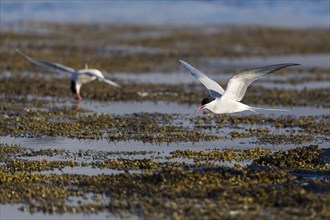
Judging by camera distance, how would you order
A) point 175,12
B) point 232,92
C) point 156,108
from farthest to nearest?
1. point 175,12
2. point 156,108
3. point 232,92

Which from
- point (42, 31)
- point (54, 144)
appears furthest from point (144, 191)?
point (42, 31)

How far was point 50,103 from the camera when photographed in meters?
20.1

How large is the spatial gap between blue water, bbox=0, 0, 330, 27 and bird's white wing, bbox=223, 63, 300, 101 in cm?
3575

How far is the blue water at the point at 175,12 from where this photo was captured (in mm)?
55656

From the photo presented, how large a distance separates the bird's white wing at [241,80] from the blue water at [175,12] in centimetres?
3575

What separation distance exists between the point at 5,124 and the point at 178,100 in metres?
5.64

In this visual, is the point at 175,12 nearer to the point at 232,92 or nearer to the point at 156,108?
the point at 156,108

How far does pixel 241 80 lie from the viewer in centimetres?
1402

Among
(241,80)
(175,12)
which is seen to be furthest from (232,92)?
(175,12)

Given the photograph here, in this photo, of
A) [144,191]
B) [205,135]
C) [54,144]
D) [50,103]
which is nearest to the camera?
[144,191]

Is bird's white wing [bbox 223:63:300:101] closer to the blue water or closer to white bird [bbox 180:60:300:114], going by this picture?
white bird [bbox 180:60:300:114]

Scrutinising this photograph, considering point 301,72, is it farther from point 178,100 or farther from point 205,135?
point 205,135

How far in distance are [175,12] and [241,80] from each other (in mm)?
51432

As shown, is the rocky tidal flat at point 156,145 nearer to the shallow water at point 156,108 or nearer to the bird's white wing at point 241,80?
the shallow water at point 156,108
